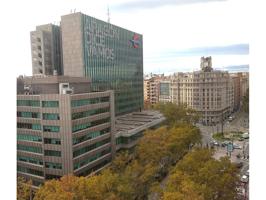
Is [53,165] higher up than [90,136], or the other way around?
[90,136]

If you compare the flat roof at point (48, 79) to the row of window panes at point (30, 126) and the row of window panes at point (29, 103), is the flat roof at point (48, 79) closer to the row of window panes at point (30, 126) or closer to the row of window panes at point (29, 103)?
the row of window panes at point (29, 103)

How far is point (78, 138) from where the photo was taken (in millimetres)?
5773

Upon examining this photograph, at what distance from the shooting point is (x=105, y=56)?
32.8 ft

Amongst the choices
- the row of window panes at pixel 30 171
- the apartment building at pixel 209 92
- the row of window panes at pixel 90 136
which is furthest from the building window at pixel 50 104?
the apartment building at pixel 209 92

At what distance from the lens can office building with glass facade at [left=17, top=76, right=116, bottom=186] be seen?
551cm

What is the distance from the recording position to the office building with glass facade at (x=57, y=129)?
551 centimetres

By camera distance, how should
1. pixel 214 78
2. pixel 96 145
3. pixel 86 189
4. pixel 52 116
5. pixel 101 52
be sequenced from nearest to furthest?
pixel 86 189
pixel 52 116
pixel 96 145
pixel 101 52
pixel 214 78

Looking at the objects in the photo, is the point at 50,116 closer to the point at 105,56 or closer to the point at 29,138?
the point at 29,138

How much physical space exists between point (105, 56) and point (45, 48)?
2866mm

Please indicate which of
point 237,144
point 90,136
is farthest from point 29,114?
point 237,144

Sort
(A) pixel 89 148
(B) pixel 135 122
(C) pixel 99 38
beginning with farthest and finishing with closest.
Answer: (B) pixel 135 122 < (C) pixel 99 38 < (A) pixel 89 148
